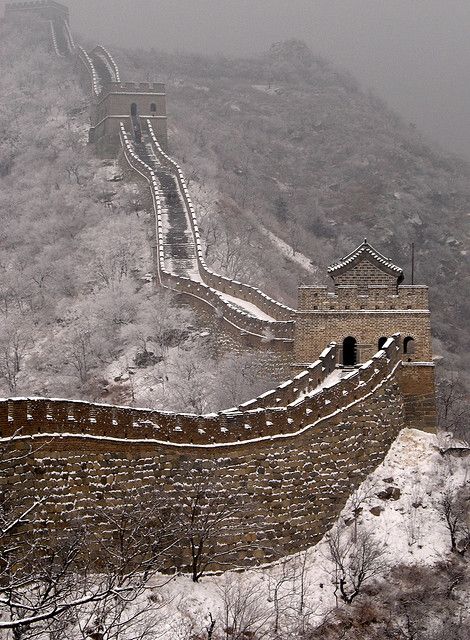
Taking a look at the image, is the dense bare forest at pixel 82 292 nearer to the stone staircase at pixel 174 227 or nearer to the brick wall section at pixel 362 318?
the stone staircase at pixel 174 227

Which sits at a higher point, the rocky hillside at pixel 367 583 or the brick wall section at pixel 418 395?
the brick wall section at pixel 418 395

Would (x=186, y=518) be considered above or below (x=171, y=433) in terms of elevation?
below

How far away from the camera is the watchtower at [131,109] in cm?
8781

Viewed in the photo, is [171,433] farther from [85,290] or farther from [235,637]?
[85,290]

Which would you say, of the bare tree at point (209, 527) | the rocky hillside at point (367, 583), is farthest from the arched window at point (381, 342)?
the bare tree at point (209, 527)

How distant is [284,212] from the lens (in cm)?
10256

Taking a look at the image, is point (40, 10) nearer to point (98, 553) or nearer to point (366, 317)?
point (366, 317)

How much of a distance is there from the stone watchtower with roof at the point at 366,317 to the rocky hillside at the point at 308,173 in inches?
1002

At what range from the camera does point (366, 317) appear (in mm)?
40781

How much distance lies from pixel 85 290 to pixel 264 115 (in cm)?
7488


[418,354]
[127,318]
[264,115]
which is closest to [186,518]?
[418,354]

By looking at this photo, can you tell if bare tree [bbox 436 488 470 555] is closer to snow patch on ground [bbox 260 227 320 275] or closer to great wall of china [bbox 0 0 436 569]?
great wall of china [bbox 0 0 436 569]

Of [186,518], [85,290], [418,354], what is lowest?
[186,518]

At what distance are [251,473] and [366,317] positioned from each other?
1151 centimetres
